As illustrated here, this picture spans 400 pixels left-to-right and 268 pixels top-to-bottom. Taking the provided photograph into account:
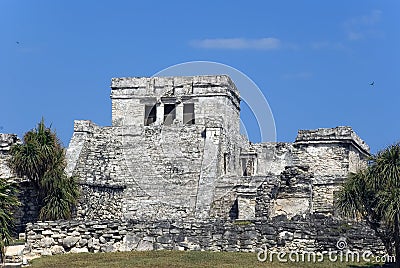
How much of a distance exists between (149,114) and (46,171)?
10693mm

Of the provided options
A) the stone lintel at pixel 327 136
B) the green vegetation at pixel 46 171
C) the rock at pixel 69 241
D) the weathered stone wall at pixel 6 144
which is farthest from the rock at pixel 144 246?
the stone lintel at pixel 327 136

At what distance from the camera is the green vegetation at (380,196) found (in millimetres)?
20859

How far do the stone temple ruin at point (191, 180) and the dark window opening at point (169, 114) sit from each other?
0.04 meters

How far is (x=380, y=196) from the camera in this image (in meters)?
21.2

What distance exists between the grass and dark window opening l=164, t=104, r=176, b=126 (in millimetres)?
17362

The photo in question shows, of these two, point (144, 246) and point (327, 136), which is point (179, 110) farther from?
point (144, 246)

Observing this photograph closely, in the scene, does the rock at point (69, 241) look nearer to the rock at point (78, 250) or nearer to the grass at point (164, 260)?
the rock at point (78, 250)

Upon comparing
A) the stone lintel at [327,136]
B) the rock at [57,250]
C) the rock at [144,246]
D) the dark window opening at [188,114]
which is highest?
the dark window opening at [188,114]

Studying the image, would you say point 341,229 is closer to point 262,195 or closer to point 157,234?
point 157,234

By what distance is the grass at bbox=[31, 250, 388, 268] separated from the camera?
21.0 metres

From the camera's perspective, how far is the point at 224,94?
1532 inches


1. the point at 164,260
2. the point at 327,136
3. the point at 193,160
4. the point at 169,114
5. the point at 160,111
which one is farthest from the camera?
the point at 169,114

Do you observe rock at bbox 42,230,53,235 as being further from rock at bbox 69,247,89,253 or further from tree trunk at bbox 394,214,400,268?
tree trunk at bbox 394,214,400,268

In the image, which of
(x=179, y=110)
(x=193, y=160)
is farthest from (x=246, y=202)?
(x=179, y=110)
